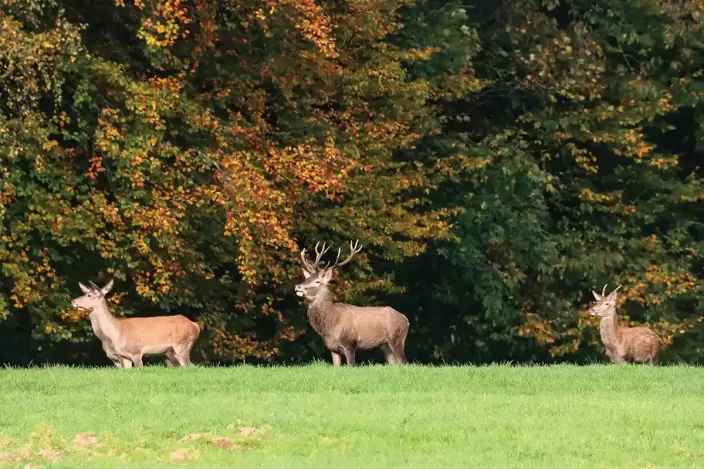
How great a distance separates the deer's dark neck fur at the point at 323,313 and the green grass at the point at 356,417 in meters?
1.98

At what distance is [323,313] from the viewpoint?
22141 millimetres

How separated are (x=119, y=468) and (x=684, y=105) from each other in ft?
63.1

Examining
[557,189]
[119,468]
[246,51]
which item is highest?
[246,51]

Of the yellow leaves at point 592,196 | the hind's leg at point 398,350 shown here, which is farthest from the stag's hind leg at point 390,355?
the yellow leaves at point 592,196

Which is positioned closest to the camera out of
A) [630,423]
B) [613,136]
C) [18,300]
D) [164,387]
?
[630,423]

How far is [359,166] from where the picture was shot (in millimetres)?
26078

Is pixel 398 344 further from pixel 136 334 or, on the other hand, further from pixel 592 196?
pixel 592 196

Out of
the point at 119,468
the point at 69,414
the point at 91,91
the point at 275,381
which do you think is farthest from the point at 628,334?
the point at 119,468

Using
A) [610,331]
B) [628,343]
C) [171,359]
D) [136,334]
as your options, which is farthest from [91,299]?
[628,343]

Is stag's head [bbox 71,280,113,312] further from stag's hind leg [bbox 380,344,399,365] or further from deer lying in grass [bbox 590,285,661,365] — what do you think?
deer lying in grass [bbox 590,285,661,365]

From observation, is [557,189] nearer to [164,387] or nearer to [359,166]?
[359,166]

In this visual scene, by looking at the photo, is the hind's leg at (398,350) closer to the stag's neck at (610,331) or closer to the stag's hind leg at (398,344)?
the stag's hind leg at (398,344)

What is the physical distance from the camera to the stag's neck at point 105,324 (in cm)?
2122

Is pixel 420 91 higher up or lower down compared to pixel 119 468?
higher up
